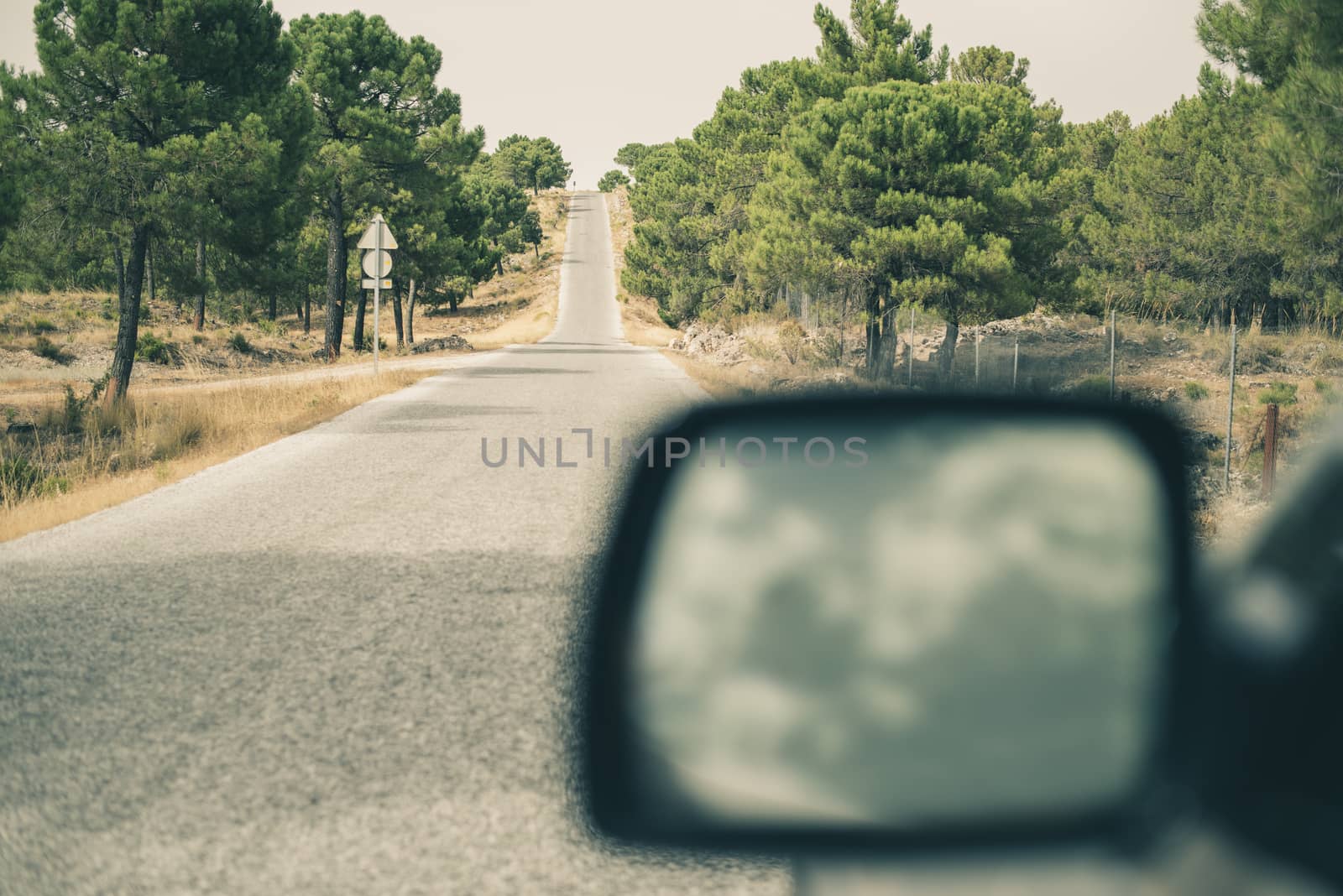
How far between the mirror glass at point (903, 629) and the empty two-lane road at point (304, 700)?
94cm

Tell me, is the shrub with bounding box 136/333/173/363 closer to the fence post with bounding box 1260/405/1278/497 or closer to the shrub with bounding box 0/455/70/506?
the shrub with bounding box 0/455/70/506

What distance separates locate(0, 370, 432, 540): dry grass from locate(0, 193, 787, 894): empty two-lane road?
1.10 metres

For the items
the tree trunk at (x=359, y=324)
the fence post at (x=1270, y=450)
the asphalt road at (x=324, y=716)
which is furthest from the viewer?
the tree trunk at (x=359, y=324)

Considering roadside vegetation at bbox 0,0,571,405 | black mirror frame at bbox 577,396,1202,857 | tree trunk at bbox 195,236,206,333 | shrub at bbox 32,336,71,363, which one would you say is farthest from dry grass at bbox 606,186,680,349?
black mirror frame at bbox 577,396,1202,857

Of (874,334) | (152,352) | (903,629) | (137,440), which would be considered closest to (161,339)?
(152,352)

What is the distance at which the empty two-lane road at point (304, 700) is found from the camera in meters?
2.68

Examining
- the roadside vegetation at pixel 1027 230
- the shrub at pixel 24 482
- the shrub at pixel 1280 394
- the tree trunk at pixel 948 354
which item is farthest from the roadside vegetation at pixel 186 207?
the shrub at pixel 1280 394

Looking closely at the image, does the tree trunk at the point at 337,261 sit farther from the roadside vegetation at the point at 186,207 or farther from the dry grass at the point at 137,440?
the dry grass at the point at 137,440

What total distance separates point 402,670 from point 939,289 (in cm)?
2223

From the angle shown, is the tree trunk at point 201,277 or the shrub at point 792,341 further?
the shrub at point 792,341

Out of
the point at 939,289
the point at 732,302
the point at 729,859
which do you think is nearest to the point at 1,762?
the point at 729,859

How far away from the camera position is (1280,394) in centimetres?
2164

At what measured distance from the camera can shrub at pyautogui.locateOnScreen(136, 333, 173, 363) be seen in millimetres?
35188

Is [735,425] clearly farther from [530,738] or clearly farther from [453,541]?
[453,541]
